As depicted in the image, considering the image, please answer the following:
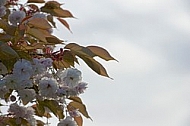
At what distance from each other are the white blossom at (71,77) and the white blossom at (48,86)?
0.11ft

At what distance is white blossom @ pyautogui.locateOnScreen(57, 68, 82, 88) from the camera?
1.55 metres

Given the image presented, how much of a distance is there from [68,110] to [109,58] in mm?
300

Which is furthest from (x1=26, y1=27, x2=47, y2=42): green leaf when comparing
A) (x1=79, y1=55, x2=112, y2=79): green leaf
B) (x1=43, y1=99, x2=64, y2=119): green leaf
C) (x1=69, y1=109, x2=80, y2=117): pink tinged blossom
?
(x1=69, y1=109, x2=80, y2=117): pink tinged blossom

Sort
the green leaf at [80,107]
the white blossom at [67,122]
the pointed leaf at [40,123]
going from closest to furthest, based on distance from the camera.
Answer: the white blossom at [67,122], the green leaf at [80,107], the pointed leaf at [40,123]

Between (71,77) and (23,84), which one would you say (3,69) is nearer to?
(23,84)

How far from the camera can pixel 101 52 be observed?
161 centimetres

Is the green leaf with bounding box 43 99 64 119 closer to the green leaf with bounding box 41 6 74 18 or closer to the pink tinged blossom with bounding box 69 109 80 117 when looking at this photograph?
the pink tinged blossom with bounding box 69 109 80 117

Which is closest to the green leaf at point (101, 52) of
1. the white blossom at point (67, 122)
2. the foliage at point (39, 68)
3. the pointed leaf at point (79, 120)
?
the foliage at point (39, 68)

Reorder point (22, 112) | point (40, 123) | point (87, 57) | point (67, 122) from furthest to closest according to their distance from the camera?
point (40, 123), point (22, 112), point (67, 122), point (87, 57)

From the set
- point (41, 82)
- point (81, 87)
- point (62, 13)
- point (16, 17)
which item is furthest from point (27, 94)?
point (62, 13)

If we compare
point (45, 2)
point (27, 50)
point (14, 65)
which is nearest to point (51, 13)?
point (45, 2)

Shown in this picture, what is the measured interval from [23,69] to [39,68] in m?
0.07

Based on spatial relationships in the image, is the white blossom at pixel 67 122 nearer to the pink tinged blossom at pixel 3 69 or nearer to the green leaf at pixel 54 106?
the green leaf at pixel 54 106

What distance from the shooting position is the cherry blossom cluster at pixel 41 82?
1499 mm
